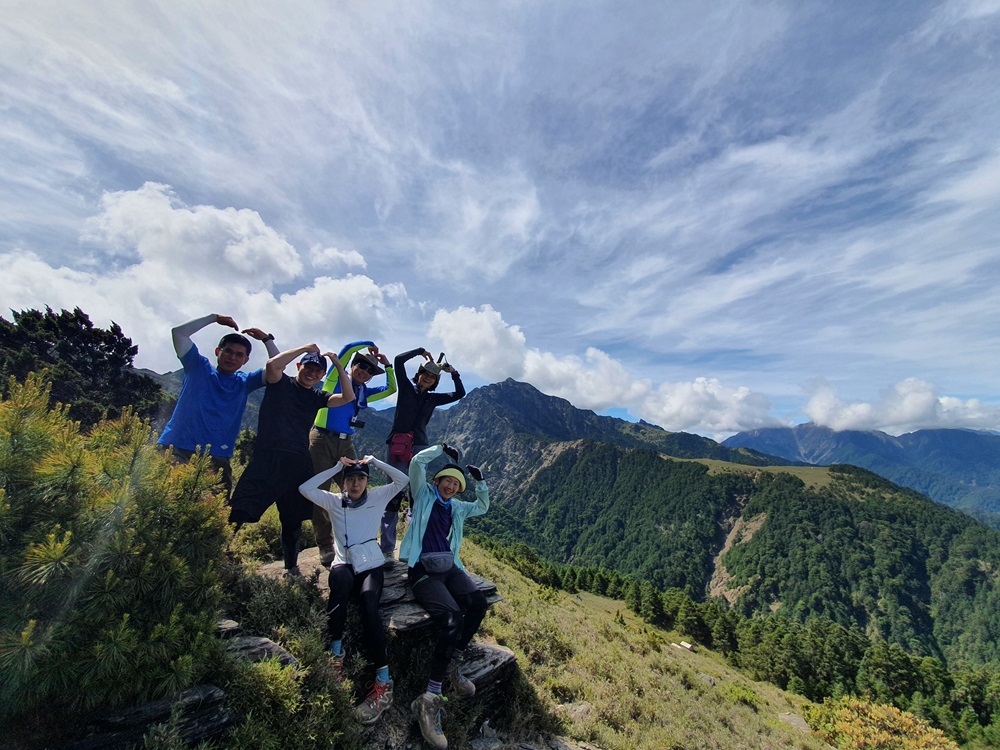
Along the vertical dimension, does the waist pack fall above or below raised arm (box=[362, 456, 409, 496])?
above

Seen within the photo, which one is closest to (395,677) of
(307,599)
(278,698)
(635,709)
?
(307,599)

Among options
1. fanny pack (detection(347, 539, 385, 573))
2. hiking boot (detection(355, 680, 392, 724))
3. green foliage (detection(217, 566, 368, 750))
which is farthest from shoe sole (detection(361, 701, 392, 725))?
fanny pack (detection(347, 539, 385, 573))

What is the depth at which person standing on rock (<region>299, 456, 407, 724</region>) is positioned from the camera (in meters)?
5.56

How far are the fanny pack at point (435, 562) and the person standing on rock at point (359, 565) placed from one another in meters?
0.71

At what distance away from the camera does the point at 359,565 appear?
602 cm

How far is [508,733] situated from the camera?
22.1 feet

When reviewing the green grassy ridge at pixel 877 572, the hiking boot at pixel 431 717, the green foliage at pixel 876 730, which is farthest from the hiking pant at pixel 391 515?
the green grassy ridge at pixel 877 572

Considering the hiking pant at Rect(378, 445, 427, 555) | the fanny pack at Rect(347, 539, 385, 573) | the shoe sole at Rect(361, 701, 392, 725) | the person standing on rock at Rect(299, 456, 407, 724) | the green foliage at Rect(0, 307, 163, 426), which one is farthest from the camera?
the green foliage at Rect(0, 307, 163, 426)

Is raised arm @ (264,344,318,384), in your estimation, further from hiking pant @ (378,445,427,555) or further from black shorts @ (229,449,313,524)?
hiking pant @ (378,445,427,555)

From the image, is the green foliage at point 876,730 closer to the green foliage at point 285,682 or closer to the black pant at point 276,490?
the green foliage at point 285,682

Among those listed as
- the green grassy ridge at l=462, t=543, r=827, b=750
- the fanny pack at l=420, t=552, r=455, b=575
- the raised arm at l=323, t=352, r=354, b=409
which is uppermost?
the raised arm at l=323, t=352, r=354, b=409

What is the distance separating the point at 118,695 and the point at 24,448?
2347 mm

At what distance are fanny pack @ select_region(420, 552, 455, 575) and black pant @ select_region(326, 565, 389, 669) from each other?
2.48ft

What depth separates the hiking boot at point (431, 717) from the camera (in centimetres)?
539
